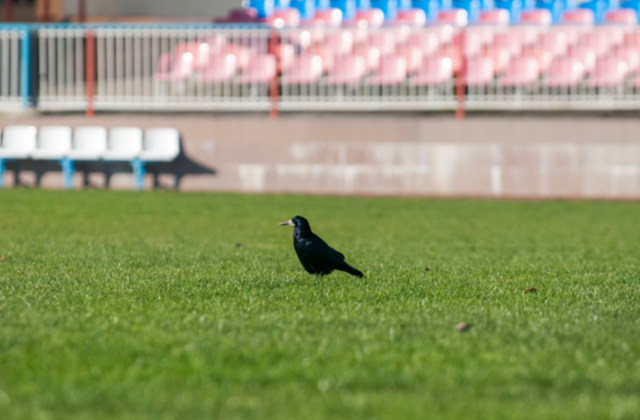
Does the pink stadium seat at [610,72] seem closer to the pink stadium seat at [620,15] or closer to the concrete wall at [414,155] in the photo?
the concrete wall at [414,155]

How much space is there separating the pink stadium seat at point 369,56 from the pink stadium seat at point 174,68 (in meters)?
3.52

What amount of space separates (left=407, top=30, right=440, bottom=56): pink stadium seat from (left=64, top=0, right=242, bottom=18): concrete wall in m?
8.67

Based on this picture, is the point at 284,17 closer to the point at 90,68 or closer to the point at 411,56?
the point at 411,56

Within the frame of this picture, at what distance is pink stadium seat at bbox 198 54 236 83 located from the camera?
18047mm

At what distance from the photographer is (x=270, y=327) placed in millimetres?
4539

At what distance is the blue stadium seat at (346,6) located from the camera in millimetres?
24375

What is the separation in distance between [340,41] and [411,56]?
4.94ft

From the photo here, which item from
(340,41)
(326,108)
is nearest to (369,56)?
(340,41)

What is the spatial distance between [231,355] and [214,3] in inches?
878

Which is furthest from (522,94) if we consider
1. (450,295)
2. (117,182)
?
(450,295)

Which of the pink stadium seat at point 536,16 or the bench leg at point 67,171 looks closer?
the bench leg at point 67,171

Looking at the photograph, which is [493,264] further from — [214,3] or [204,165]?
[214,3]

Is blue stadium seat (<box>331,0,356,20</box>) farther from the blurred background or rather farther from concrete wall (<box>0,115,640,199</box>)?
concrete wall (<box>0,115,640,199</box>)

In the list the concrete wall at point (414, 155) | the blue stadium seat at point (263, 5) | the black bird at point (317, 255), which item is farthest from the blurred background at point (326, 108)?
the black bird at point (317, 255)
